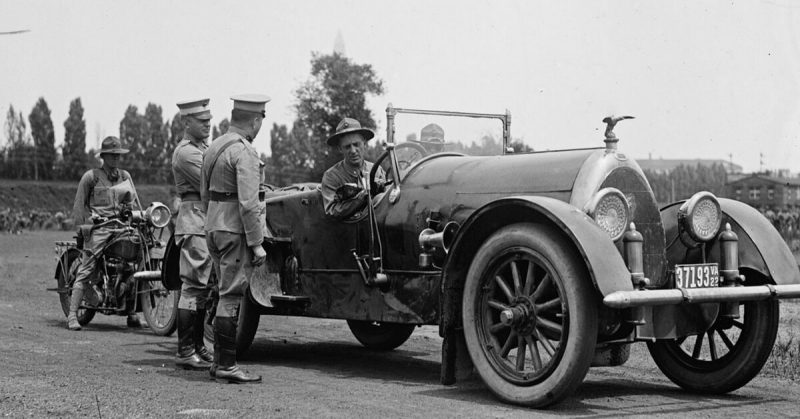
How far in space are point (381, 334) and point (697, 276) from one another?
12.6 feet

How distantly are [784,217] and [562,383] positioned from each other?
149 feet

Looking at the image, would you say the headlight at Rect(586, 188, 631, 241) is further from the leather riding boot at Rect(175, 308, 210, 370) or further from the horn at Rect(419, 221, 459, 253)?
the leather riding boot at Rect(175, 308, 210, 370)

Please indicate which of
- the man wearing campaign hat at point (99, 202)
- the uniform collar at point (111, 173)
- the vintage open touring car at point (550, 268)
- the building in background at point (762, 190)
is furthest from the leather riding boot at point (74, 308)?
the building in background at point (762, 190)

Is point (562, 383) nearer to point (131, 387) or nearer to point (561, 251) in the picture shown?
point (561, 251)

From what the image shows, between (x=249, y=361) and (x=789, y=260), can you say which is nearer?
(x=789, y=260)

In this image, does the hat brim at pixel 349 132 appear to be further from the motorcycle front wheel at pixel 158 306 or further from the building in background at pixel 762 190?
the building in background at pixel 762 190

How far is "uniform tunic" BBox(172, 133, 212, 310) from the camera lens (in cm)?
809

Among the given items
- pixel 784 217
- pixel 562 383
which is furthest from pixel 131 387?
pixel 784 217

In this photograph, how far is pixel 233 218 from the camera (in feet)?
23.5

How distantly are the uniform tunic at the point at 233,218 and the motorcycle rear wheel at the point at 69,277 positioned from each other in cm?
493

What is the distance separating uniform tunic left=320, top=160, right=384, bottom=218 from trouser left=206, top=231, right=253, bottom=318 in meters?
0.92

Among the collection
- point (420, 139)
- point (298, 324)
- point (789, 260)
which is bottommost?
point (298, 324)

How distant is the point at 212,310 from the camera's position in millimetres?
8953

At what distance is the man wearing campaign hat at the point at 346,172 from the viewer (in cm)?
782
